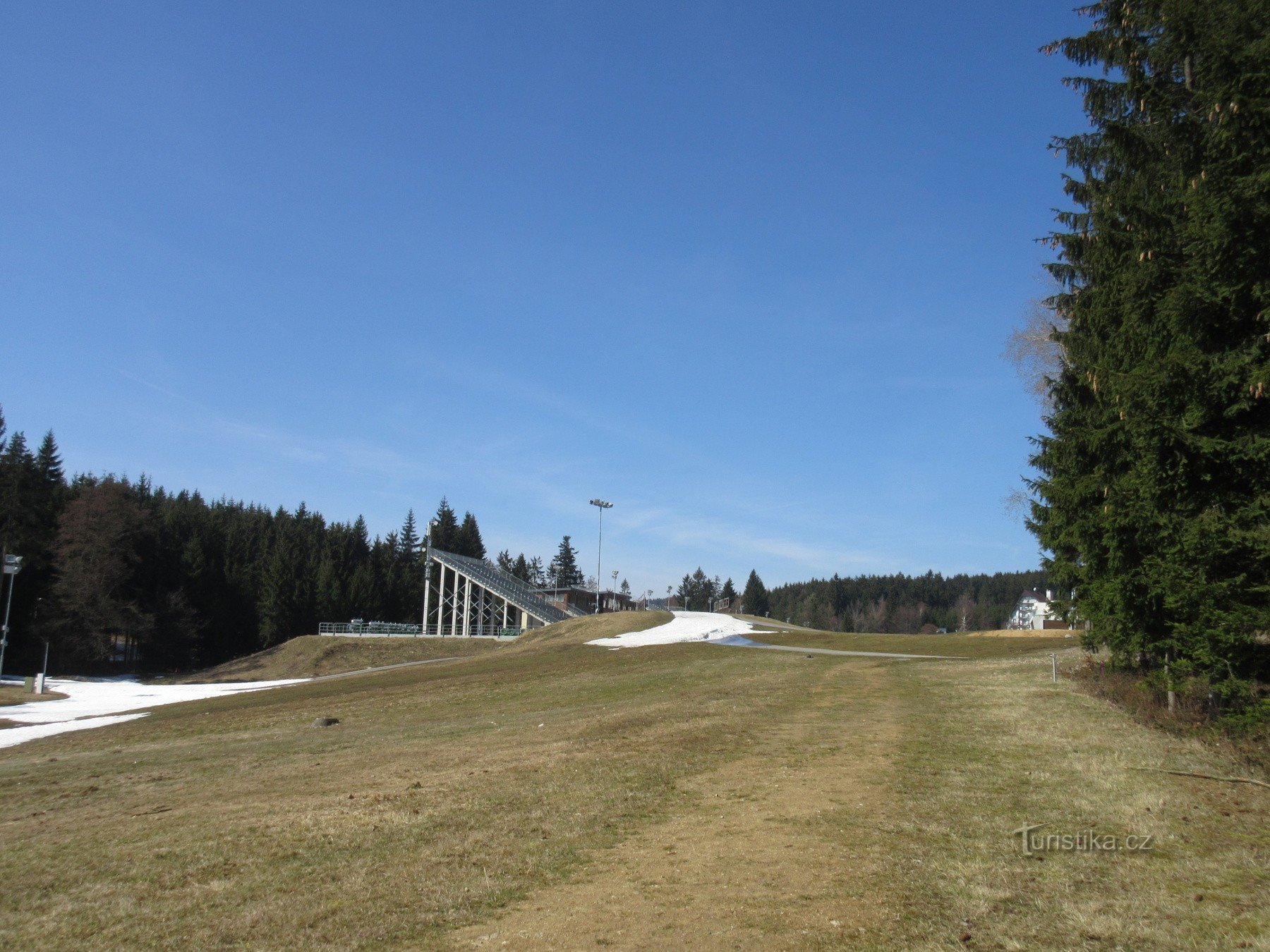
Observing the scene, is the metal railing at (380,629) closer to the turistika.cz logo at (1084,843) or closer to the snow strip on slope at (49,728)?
the snow strip on slope at (49,728)

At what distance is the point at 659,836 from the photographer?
9.19 m

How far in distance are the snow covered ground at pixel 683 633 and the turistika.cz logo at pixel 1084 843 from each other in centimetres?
3208

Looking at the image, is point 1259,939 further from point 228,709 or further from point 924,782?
point 228,709

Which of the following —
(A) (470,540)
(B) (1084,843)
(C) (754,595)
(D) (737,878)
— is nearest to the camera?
(D) (737,878)

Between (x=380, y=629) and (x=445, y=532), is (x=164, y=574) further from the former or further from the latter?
(x=445, y=532)

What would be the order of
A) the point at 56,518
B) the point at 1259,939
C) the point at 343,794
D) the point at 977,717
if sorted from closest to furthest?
the point at 1259,939, the point at 343,794, the point at 977,717, the point at 56,518

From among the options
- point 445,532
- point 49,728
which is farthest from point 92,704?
point 445,532

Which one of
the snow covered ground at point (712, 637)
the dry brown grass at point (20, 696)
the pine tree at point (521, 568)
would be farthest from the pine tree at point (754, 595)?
the dry brown grass at point (20, 696)

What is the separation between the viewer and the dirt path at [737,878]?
6.36 metres

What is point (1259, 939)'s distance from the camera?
18.9 ft

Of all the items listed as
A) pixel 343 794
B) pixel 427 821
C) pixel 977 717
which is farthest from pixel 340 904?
pixel 977 717

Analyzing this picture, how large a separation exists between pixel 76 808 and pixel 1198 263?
61.2 feet

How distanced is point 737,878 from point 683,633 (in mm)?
39858

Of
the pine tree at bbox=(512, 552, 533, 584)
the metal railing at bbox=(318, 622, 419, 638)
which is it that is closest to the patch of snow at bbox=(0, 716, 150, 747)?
the metal railing at bbox=(318, 622, 419, 638)
